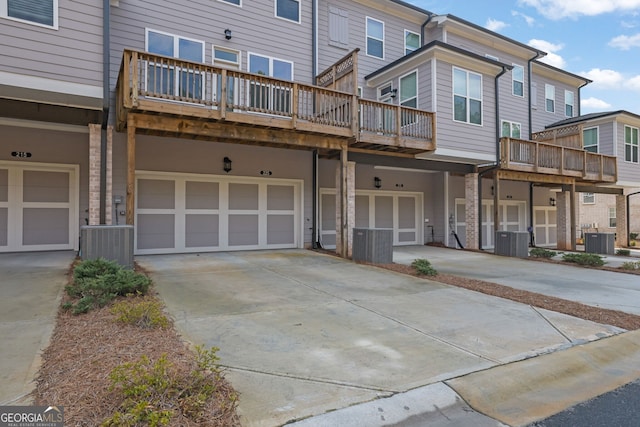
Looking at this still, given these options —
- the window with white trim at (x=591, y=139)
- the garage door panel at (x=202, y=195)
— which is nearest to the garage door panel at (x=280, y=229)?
the garage door panel at (x=202, y=195)

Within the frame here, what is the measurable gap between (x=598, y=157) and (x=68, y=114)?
1914 centimetres

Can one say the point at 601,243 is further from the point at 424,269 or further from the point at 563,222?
the point at 424,269

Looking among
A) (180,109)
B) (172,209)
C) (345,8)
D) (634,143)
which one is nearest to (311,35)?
(345,8)

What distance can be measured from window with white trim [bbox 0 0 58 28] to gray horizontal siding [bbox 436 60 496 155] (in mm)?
9750

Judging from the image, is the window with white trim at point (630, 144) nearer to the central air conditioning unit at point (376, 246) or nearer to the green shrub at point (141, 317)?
the central air conditioning unit at point (376, 246)

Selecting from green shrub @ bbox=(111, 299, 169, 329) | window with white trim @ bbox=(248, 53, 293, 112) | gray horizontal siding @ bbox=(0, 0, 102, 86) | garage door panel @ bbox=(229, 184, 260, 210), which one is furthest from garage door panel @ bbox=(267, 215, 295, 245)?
green shrub @ bbox=(111, 299, 169, 329)

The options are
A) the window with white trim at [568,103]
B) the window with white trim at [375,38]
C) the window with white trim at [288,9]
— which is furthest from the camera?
the window with white trim at [568,103]

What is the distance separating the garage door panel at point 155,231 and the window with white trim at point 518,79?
15001 mm

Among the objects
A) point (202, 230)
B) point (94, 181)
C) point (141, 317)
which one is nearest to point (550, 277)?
point (141, 317)

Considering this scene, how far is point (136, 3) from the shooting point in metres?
9.85

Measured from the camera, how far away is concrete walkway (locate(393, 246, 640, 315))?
653cm

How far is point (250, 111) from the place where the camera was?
27.9ft

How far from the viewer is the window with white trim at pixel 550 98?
18.6 metres

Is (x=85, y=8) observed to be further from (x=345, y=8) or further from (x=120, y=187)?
(x=345, y=8)
